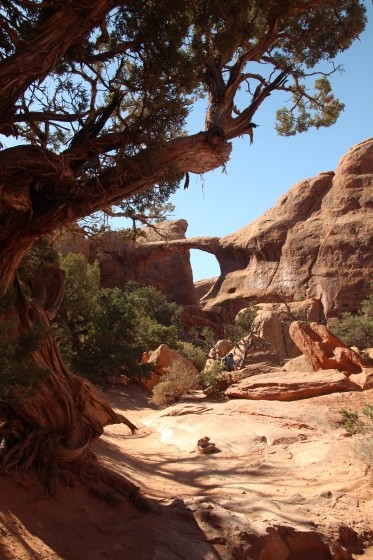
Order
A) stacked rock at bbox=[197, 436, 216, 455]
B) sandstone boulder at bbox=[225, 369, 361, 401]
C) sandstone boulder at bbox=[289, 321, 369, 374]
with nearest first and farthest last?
stacked rock at bbox=[197, 436, 216, 455]
sandstone boulder at bbox=[225, 369, 361, 401]
sandstone boulder at bbox=[289, 321, 369, 374]

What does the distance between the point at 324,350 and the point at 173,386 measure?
465 centimetres

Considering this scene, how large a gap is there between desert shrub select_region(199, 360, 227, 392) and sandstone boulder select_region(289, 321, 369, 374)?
2607mm

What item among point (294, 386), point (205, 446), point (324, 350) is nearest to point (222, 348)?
point (324, 350)

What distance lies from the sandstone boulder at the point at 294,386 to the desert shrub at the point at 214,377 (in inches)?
31.4

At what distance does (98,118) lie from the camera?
688 cm

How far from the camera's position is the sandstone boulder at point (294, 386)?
45.4 feet

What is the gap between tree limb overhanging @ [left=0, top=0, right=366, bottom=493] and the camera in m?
5.34

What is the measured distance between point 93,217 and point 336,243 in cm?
2794

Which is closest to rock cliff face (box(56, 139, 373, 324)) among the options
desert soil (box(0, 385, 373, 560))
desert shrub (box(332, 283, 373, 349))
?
desert shrub (box(332, 283, 373, 349))

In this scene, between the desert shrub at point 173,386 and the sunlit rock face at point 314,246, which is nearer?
the desert shrub at point 173,386

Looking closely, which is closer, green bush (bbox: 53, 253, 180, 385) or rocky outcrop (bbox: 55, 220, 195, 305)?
green bush (bbox: 53, 253, 180, 385)

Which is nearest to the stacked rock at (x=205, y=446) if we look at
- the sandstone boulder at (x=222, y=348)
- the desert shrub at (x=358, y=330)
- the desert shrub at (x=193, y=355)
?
the desert shrub at (x=193, y=355)

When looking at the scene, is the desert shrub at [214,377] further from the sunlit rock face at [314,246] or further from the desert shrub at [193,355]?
the sunlit rock face at [314,246]

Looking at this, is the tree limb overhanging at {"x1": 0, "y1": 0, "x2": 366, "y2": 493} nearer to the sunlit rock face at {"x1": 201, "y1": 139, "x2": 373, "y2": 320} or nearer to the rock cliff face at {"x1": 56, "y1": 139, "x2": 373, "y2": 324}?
the rock cliff face at {"x1": 56, "y1": 139, "x2": 373, "y2": 324}
